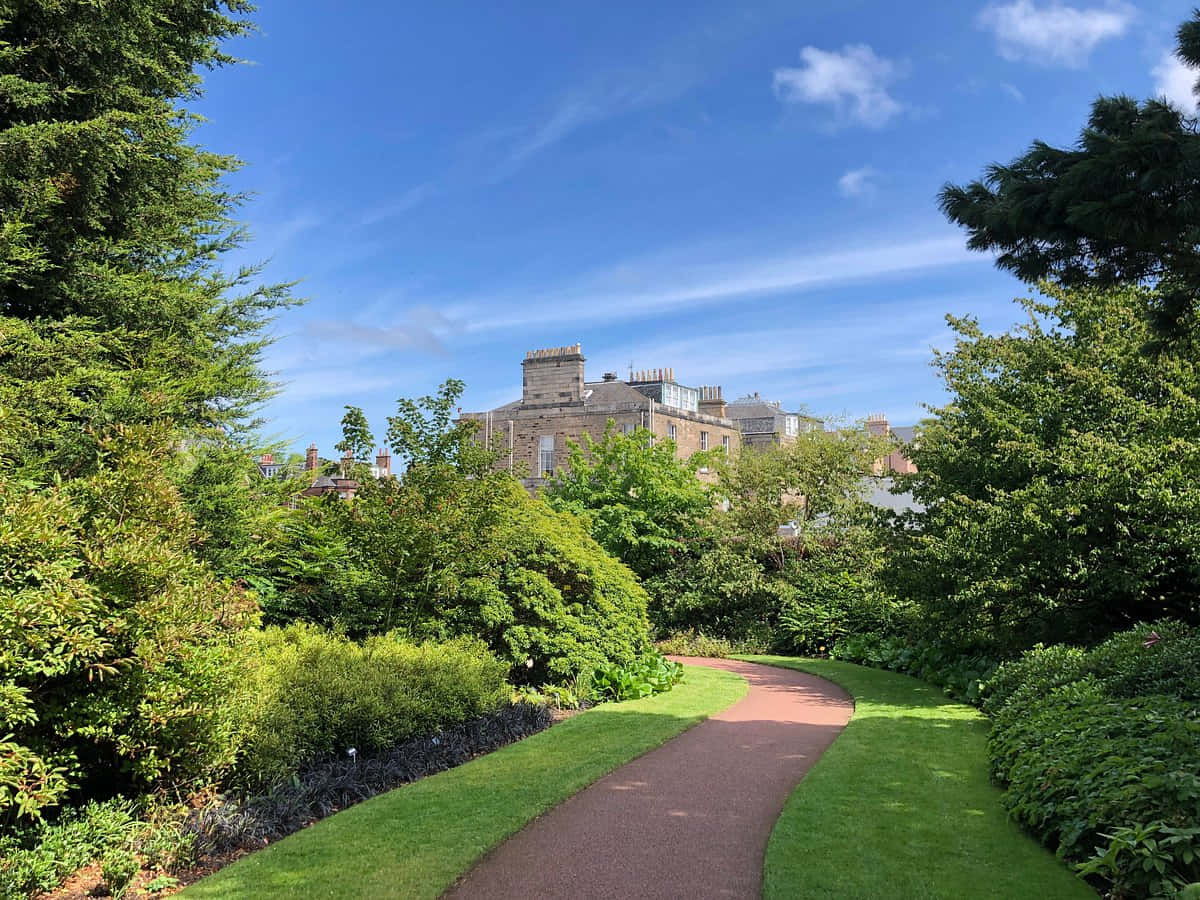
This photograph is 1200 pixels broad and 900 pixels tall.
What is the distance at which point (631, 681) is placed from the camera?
1256cm

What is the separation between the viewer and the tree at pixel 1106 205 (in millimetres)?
4379

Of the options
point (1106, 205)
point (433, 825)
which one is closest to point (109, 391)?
point (433, 825)

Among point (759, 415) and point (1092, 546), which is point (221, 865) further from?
point (759, 415)

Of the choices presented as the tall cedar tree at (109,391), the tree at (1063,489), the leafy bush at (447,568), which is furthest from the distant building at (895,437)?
the tall cedar tree at (109,391)

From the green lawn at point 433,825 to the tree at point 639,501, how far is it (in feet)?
47.1

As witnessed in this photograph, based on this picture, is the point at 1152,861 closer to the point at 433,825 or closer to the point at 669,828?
the point at 669,828

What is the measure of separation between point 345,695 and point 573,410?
109 ft

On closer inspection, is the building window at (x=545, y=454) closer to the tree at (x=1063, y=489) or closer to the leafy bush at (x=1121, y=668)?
the tree at (x=1063, y=489)

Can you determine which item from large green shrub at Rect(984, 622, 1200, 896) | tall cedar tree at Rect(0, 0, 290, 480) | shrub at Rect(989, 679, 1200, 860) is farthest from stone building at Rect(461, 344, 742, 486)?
shrub at Rect(989, 679, 1200, 860)

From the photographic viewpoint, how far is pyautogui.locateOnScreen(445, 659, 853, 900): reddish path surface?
5.22 meters

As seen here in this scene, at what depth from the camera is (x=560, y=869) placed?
5496mm

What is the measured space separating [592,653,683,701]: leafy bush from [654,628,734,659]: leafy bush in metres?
6.99

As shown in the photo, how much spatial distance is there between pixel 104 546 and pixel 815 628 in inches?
693

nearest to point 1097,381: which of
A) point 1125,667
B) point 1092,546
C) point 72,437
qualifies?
point 1092,546
